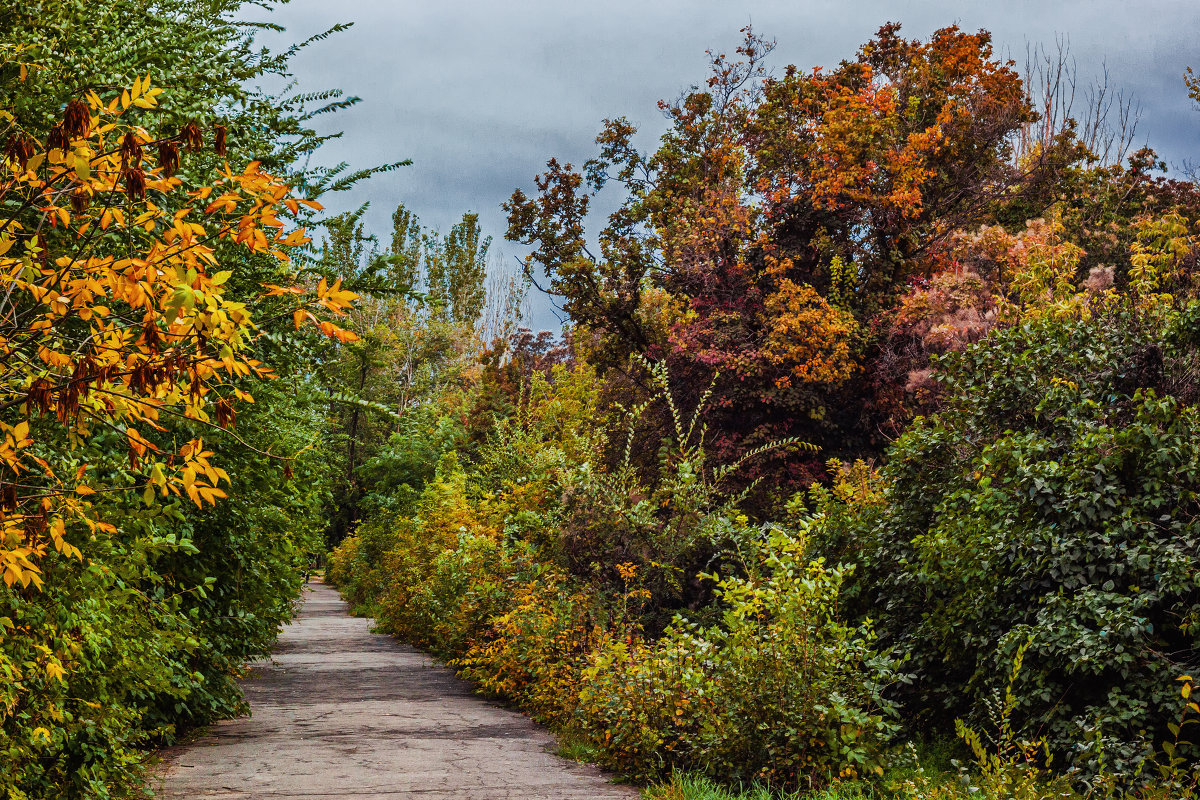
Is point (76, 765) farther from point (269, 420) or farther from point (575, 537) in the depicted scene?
point (575, 537)

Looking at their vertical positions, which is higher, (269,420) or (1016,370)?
(1016,370)

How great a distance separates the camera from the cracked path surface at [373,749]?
6434 millimetres

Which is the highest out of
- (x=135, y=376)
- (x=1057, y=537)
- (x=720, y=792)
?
(x=135, y=376)

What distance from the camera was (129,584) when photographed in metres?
6.11

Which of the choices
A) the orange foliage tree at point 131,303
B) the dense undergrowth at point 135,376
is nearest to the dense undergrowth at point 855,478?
the dense undergrowth at point 135,376

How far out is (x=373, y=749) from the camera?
792cm

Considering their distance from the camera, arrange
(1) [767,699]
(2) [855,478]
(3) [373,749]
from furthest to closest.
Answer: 1. (2) [855,478]
2. (3) [373,749]
3. (1) [767,699]

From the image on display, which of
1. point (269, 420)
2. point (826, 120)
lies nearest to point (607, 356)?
point (826, 120)

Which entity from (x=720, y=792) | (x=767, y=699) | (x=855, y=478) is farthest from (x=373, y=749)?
(x=855, y=478)

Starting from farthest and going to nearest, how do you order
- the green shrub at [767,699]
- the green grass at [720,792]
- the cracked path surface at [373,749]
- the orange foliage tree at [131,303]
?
1. the cracked path surface at [373,749]
2. the green shrub at [767,699]
3. the green grass at [720,792]
4. the orange foliage tree at [131,303]

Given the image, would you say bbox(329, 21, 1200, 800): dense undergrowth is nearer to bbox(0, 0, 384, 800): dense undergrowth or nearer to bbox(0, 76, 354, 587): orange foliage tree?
bbox(0, 0, 384, 800): dense undergrowth

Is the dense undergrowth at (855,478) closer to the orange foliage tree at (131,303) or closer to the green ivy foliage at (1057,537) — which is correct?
the green ivy foliage at (1057,537)

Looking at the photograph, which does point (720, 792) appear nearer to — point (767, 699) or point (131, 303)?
point (767, 699)

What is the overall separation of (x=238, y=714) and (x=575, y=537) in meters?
3.86
